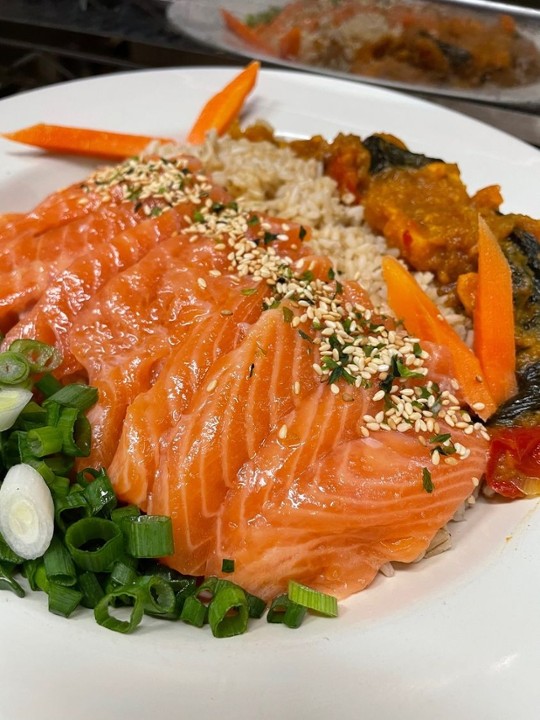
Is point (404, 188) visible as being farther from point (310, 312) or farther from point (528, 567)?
point (528, 567)

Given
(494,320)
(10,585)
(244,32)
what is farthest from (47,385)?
(244,32)

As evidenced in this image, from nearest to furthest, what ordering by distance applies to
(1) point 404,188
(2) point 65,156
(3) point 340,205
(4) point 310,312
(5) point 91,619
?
(5) point 91,619
(4) point 310,312
(1) point 404,188
(3) point 340,205
(2) point 65,156

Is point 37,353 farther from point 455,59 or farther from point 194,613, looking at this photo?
point 455,59

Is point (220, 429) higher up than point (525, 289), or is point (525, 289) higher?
point (525, 289)

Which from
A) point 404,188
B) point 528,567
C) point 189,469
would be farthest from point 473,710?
point 404,188

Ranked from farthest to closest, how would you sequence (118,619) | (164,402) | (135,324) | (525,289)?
(525,289)
(135,324)
(164,402)
(118,619)

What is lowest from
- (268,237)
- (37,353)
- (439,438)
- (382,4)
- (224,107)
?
(37,353)
